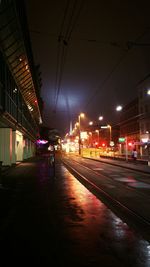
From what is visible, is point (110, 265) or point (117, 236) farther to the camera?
Result: point (117, 236)

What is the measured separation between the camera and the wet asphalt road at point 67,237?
6.06m

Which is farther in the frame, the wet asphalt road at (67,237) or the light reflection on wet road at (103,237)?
the light reflection on wet road at (103,237)

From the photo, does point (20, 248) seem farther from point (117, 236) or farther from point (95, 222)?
point (95, 222)

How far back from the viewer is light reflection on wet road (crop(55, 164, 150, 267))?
244 inches

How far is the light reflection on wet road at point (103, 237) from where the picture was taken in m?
6.19

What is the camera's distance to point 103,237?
7.68 metres

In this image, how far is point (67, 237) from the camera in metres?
7.64

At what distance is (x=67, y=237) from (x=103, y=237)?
736 mm

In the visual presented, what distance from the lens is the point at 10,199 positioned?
1377 centimetres

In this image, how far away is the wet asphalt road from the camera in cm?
606

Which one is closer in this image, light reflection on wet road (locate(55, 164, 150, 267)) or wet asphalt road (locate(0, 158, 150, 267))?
wet asphalt road (locate(0, 158, 150, 267))

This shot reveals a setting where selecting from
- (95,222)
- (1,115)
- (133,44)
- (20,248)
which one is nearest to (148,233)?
(95,222)

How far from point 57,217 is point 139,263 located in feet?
14.5

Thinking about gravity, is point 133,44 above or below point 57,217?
above
